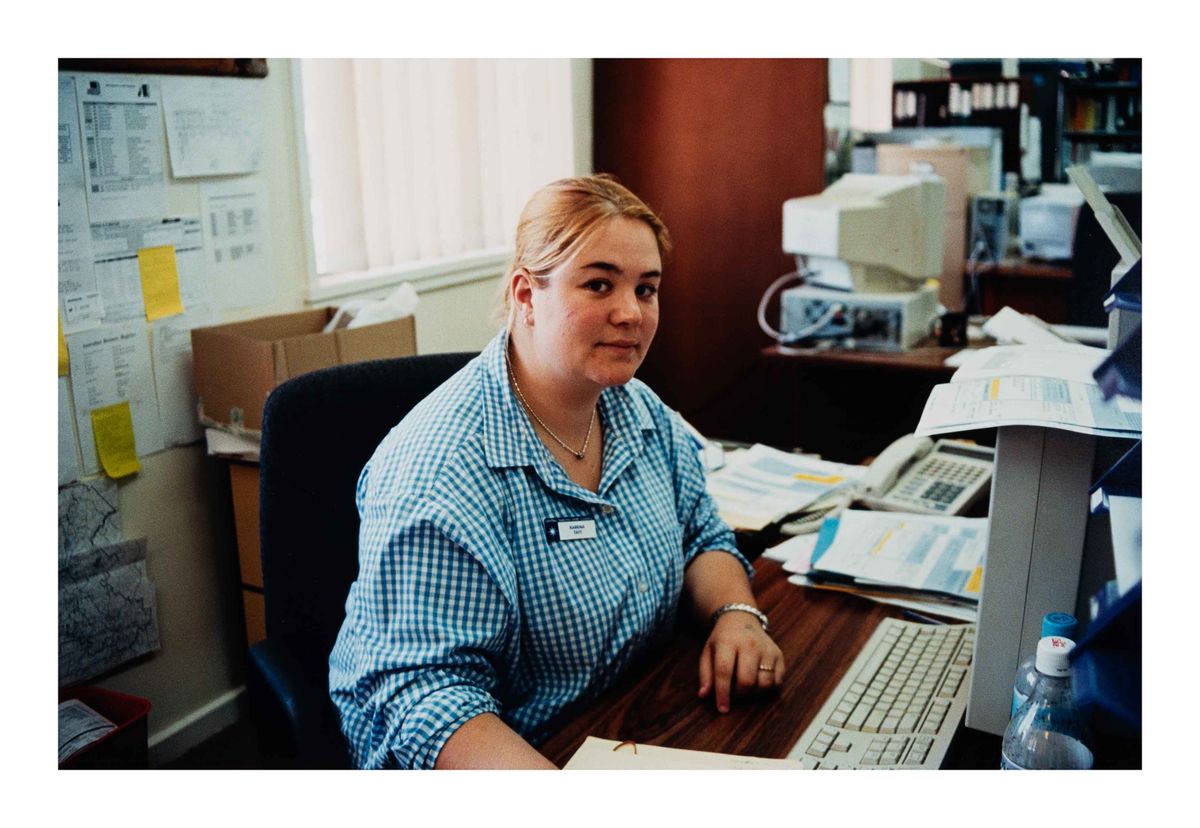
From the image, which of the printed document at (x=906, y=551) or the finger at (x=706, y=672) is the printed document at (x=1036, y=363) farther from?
the finger at (x=706, y=672)

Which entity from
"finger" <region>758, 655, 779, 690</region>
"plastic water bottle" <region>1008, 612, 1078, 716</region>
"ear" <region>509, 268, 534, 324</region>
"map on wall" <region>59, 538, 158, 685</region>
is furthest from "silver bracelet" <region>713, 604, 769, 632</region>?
"map on wall" <region>59, 538, 158, 685</region>

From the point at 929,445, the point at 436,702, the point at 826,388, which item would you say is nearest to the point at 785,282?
the point at 826,388

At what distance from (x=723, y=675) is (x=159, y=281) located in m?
1.43

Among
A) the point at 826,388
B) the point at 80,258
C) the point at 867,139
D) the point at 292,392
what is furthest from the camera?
the point at 867,139

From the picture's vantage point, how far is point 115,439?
1888 millimetres

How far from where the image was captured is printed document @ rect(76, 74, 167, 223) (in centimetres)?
177

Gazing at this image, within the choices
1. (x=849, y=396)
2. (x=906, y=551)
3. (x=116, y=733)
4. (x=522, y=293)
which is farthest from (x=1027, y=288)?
(x=116, y=733)

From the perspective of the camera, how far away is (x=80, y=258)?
1.77 meters

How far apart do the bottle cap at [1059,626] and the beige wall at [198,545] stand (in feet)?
4.47

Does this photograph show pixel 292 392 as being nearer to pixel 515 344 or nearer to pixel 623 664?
pixel 515 344

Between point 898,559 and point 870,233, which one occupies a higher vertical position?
point 870,233

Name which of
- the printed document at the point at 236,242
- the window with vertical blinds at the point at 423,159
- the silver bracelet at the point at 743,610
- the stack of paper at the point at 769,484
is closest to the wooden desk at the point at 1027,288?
the window with vertical blinds at the point at 423,159

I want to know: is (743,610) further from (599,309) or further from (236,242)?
(236,242)
